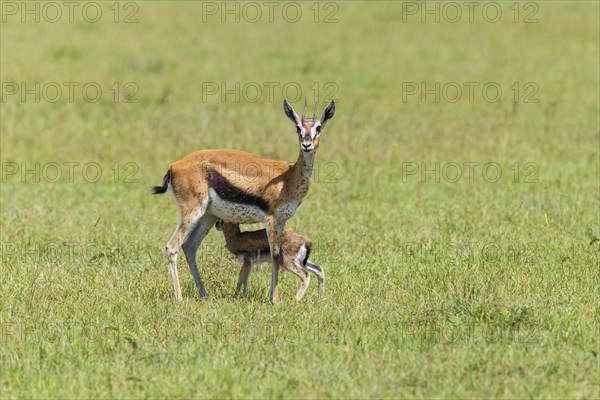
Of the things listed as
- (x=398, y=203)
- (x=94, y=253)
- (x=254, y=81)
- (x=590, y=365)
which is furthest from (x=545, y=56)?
(x=590, y=365)

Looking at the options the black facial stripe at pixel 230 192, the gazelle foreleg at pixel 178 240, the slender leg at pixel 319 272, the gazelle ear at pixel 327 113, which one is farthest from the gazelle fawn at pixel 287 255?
the gazelle ear at pixel 327 113

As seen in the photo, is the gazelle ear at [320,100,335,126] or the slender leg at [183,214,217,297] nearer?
the gazelle ear at [320,100,335,126]

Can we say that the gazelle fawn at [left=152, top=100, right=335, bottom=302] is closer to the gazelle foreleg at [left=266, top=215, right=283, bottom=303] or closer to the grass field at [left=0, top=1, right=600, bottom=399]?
the gazelle foreleg at [left=266, top=215, right=283, bottom=303]

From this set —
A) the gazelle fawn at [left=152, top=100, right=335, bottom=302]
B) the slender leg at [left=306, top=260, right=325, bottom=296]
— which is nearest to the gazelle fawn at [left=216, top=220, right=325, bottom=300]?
the slender leg at [left=306, top=260, right=325, bottom=296]

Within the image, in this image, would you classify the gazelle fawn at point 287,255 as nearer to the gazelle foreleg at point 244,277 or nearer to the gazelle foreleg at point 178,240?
the gazelle foreleg at point 244,277

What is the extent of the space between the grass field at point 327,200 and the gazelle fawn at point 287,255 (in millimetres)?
215

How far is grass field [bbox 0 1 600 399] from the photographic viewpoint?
7051 millimetres

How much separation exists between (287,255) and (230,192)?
81cm

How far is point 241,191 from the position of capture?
9.12 metres

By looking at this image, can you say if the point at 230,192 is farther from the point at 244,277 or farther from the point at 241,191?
the point at 244,277

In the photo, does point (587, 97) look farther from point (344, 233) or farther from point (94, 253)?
point (94, 253)

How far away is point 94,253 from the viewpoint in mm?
10680

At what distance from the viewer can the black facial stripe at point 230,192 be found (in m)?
9.12

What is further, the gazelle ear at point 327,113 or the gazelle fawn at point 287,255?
the gazelle fawn at point 287,255
